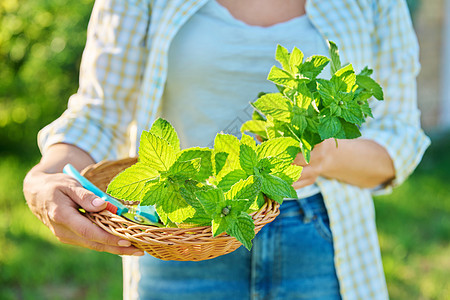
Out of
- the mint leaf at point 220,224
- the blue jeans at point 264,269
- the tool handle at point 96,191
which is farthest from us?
the blue jeans at point 264,269

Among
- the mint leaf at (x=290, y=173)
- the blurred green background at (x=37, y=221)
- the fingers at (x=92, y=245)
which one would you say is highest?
the mint leaf at (x=290, y=173)

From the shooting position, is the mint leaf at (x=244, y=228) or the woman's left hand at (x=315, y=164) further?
the woman's left hand at (x=315, y=164)

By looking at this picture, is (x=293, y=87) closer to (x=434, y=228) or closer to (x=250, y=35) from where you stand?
(x=250, y=35)

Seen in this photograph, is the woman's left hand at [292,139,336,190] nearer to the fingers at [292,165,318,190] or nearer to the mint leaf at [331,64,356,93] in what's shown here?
the fingers at [292,165,318,190]

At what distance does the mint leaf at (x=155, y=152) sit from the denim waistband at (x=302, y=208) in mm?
445

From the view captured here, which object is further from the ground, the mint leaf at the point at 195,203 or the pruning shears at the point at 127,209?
the mint leaf at the point at 195,203

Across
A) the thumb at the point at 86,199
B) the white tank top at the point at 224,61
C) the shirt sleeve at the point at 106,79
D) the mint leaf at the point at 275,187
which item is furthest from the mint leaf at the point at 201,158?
the shirt sleeve at the point at 106,79

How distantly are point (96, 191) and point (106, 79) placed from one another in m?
0.33

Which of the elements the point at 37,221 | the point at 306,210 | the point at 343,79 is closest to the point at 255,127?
the point at 343,79

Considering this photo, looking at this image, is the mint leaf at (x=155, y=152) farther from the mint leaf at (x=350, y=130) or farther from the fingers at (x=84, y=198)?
the mint leaf at (x=350, y=130)

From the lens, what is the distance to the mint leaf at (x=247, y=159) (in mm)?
940

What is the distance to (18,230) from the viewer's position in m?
3.45

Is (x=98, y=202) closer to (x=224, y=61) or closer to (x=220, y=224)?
(x=220, y=224)

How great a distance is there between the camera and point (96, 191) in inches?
45.3
